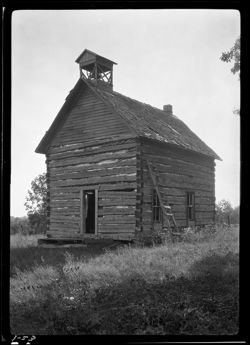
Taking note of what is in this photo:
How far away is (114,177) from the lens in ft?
49.2

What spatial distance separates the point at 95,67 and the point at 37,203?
497 inches

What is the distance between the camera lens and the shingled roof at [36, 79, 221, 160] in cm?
1491

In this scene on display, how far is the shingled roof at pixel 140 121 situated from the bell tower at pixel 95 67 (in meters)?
0.48

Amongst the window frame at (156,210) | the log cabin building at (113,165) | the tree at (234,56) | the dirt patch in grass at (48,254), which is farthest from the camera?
the window frame at (156,210)

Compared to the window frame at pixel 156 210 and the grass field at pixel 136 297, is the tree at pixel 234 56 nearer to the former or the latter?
the grass field at pixel 136 297

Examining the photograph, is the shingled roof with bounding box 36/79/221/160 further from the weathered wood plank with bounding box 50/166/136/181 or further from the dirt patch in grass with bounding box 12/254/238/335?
the dirt patch in grass with bounding box 12/254/238/335

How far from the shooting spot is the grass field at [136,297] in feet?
18.4

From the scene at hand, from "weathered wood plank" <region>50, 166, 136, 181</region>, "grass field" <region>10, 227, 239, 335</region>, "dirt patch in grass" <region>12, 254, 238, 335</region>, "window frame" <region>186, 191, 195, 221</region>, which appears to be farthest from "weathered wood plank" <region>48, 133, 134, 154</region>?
"dirt patch in grass" <region>12, 254, 238, 335</region>

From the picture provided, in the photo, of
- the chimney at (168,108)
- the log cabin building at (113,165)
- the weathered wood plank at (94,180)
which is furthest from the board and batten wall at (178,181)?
the chimney at (168,108)

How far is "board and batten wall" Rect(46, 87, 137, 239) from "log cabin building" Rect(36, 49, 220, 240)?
39mm

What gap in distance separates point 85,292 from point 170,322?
213cm
